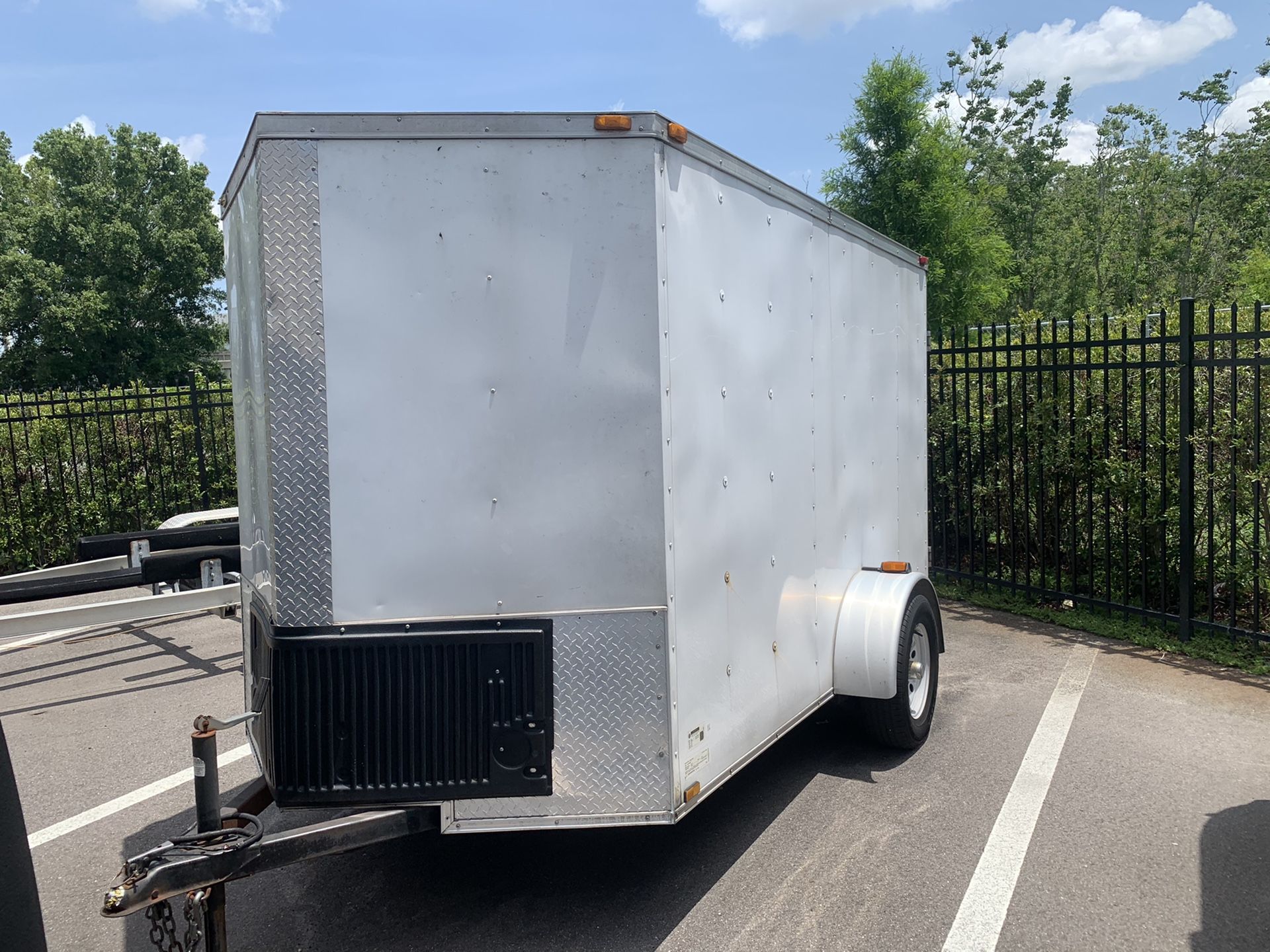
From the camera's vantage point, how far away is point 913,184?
17266 millimetres

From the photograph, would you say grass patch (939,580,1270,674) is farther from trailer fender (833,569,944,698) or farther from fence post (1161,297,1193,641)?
trailer fender (833,569,944,698)

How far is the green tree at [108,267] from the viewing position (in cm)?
3759

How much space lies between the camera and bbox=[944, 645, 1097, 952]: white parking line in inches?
132

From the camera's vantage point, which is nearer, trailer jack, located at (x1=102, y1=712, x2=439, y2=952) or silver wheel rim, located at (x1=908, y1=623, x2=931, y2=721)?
trailer jack, located at (x1=102, y1=712, x2=439, y2=952)

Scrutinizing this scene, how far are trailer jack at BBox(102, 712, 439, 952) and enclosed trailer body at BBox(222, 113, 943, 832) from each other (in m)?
0.12

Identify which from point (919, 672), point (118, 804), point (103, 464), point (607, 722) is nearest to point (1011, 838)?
point (919, 672)

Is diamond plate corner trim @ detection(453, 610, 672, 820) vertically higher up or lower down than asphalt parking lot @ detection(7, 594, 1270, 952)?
higher up

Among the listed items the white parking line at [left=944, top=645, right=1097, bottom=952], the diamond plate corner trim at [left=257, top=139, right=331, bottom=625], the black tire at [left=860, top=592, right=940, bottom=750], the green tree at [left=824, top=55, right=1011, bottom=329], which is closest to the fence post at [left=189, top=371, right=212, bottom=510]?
the diamond plate corner trim at [left=257, top=139, right=331, bottom=625]

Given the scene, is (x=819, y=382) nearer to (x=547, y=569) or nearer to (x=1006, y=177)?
(x=547, y=569)

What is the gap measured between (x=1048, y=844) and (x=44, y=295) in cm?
4342

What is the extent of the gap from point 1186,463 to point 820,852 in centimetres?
477

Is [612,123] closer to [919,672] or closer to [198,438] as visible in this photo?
[919,672]

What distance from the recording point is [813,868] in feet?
12.6

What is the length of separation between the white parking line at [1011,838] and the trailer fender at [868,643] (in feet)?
2.65
